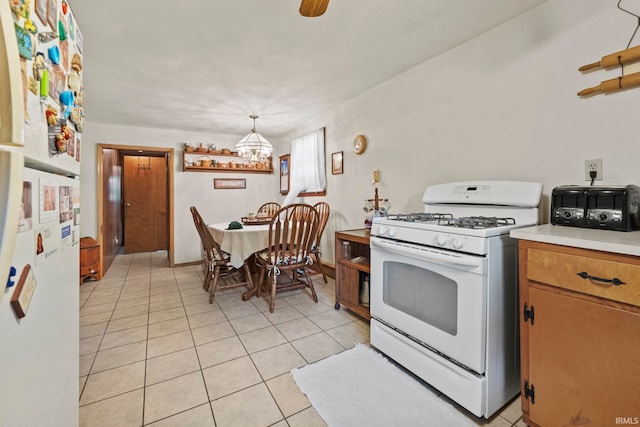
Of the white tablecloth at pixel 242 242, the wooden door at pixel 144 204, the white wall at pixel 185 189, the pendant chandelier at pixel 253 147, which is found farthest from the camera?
the wooden door at pixel 144 204

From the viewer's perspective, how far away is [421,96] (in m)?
2.35

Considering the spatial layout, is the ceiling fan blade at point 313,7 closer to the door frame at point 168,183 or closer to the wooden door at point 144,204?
the door frame at point 168,183

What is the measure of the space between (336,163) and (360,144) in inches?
20.8

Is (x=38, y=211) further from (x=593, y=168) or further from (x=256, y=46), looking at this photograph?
(x=593, y=168)

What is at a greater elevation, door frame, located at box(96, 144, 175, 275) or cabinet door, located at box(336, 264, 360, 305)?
door frame, located at box(96, 144, 175, 275)

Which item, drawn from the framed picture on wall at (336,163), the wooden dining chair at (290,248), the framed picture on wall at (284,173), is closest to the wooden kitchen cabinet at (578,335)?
the wooden dining chair at (290,248)

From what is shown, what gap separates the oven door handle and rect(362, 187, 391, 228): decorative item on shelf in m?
0.66

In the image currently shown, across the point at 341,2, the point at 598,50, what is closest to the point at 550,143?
the point at 598,50

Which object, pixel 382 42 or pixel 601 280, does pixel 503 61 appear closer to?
pixel 382 42

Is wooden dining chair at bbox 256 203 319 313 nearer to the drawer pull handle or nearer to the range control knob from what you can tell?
the range control knob

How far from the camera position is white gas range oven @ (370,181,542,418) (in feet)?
4.14

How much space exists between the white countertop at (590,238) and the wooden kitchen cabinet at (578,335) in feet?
0.09

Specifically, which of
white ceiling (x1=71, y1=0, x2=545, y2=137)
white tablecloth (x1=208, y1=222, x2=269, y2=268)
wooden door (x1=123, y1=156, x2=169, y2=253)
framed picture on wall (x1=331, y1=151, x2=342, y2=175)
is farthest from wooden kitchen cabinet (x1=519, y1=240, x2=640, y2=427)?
wooden door (x1=123, y1=156, x2=169, y2=253)

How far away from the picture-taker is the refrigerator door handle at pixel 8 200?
412 mm
